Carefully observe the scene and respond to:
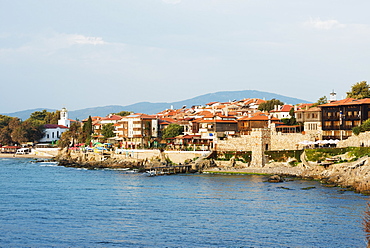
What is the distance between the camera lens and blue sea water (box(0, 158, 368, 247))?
3206 centimetres

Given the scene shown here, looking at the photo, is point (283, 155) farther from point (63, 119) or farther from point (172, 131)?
point (63, 119)

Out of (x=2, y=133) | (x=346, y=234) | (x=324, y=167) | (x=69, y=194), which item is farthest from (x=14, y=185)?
(x=2, y=133)

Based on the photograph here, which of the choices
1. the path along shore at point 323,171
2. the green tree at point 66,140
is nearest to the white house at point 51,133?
the green tree at point 66,140

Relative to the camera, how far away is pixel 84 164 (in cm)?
8931

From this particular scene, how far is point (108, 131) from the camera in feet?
355

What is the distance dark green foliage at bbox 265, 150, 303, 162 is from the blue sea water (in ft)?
29.4

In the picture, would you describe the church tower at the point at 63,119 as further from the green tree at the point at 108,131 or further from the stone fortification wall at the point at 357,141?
the stone fortification wall at the point at 357,141

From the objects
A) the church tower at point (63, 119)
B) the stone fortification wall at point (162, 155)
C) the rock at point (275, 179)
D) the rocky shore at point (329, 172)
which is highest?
the church tower at point (63, 119)

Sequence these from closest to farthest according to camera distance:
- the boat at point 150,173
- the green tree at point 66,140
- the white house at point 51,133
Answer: the boat at point 150,173 → the green tree at point 66,140 → the white house at point 51,133

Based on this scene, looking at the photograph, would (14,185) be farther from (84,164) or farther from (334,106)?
(334,106)

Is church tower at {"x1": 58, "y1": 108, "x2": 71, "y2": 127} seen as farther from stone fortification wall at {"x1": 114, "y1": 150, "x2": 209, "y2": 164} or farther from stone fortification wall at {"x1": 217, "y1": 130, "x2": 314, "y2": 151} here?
stone fortification wall at {"x1": 217, "y1": 130, "x2": 314, "y2": 151}

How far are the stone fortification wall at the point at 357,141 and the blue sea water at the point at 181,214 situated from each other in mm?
14264

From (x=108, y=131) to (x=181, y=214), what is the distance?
230 ft

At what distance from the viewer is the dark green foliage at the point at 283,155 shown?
6769 centimetres
